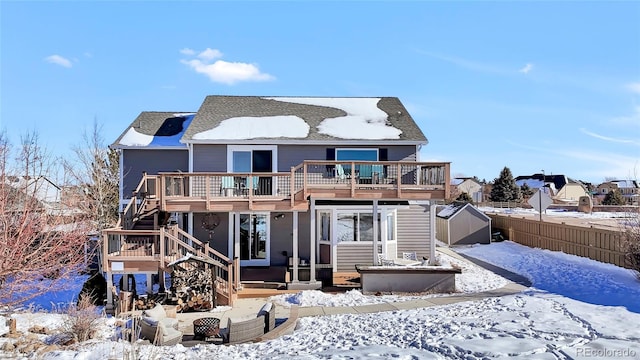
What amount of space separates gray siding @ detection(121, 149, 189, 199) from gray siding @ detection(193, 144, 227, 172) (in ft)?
5.25

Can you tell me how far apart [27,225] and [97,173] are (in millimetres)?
12555

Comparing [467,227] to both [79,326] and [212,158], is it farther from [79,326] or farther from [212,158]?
[79,326]

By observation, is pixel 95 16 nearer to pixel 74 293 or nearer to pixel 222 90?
pixel 222 90

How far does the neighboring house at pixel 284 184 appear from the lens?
496 inches

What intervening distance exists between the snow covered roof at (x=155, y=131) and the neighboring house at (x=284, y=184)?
54 millimetres

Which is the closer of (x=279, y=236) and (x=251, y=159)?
(x=279, y=236)

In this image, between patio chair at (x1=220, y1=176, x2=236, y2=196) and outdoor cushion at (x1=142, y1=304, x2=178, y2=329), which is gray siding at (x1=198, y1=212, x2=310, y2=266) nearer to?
patio chair at (x1=220, y1=176, x2=236, y2=196)

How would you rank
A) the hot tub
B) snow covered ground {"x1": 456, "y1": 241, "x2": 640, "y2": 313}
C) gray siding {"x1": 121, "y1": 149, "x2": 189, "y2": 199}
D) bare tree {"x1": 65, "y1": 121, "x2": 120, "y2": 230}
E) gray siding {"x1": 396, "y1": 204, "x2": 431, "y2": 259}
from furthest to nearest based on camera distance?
bare tree {"x1": 65, "y1": 121, "x2": 120, "y2": 230}
gray siding {"x1": 121, "y1": 149, "x2": 189, "y2": 199}
gray siding {"x1": 396, "y1": 204, "x2": 431, "y2": 259}
the hot tub
snow covered ground {"x1": 456, "y1": 241, "x2": 640, "y2": 313}

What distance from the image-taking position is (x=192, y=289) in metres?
10.8

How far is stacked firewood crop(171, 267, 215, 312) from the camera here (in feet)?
34.4

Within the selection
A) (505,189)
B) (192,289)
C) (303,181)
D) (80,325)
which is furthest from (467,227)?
(505,189)

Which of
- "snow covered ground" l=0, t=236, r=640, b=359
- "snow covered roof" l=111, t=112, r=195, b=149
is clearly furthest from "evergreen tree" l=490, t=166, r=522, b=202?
"snow covered roof" l=111, t=112, r=195, b=149

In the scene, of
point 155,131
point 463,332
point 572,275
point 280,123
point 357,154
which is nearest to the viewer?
point 463,332

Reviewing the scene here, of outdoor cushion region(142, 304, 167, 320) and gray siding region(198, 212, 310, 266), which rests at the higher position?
gray siding region(198, 212, 310, 266)
